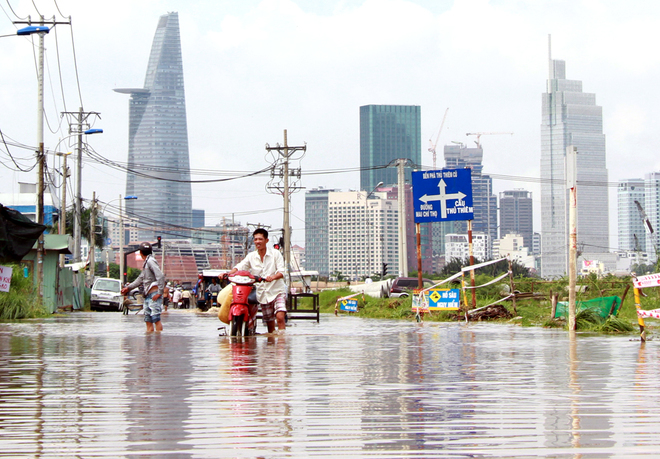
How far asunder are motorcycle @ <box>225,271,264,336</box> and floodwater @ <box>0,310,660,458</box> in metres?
1.51

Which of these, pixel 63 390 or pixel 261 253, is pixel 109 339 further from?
pixel 63 390

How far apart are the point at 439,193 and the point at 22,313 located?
11798 mm

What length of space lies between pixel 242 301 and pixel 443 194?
12.3m

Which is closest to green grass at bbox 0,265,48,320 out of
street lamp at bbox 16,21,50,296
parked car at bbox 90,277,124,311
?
street lamp at bbox 16,21,50,296

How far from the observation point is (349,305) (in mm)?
35469

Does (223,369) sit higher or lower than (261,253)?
Result: lower

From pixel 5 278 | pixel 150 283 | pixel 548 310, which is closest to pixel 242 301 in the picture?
pixel 150 283

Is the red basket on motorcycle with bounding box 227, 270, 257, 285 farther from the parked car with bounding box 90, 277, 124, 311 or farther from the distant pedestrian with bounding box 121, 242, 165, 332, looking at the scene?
the parked car with bounding box 90, 277, 124, 311

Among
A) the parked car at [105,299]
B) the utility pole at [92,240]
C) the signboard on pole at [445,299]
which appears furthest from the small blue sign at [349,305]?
the utility pole at [92,240]

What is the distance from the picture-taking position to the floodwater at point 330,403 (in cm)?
414

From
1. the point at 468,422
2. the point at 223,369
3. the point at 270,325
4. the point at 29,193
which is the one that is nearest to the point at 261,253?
the point at 270,325

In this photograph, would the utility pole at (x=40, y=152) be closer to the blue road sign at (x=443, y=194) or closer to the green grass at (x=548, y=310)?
the green grass at (x=548, y=310)

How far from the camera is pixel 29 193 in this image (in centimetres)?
8612

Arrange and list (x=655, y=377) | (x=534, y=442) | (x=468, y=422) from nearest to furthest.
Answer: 1. (x=534, y=442)
2. (x=468, y=422)
3. (x=655, y=377)
